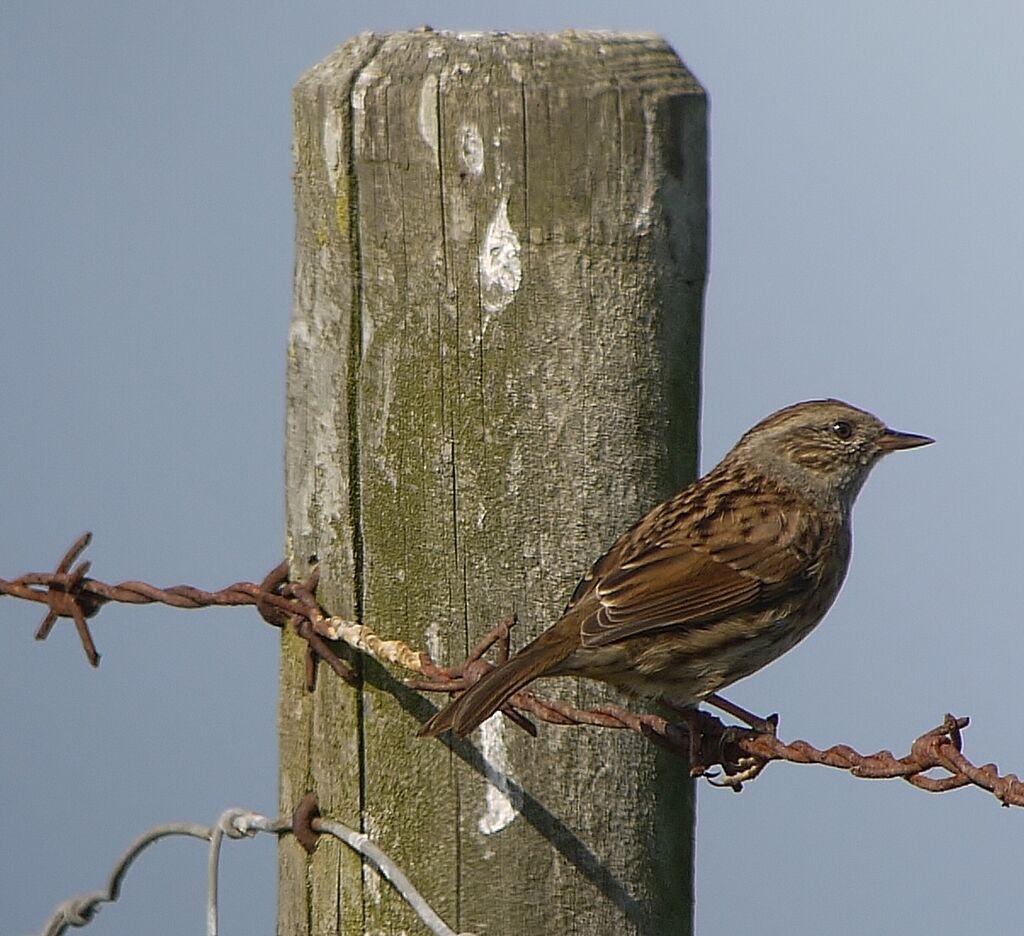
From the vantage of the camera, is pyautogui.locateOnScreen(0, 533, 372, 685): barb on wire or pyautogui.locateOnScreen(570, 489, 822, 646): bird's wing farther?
pyautogui.locateOnScreen(570, 489, 822, 646): bird's wing

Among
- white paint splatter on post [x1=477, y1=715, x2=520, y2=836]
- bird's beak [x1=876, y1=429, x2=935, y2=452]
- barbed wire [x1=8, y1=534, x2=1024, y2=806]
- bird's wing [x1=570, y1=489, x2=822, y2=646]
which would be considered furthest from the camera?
bird's beak [x1=876, y1=429, x2=935, y2=452]

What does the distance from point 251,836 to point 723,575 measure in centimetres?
136

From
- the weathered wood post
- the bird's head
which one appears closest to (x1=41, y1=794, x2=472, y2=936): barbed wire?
the weathered wood post

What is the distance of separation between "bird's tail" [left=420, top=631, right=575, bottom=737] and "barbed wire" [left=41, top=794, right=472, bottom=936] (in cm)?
24

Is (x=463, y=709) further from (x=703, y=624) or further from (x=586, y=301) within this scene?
(x=703, y=624)

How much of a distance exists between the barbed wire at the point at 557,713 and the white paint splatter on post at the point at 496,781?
0.16 ft

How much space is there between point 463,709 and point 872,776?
667 mm

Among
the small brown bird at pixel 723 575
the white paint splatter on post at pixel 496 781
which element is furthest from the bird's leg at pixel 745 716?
the white paint splatter on post at pixel 496 781

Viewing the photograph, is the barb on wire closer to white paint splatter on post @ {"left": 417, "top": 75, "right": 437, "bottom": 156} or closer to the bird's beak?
white paint splatter on post @ {"left": 417, "top": 75, "right": 437, "bottom": 156}

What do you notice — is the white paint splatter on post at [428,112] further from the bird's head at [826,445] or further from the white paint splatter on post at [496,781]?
the bird's head at [826,445]

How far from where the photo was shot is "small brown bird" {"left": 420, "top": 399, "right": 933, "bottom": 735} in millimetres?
2867

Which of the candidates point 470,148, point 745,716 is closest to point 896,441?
point 745,716

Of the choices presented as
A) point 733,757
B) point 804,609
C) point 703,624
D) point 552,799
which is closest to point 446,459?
point 552,799

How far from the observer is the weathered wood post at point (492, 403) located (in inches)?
103
